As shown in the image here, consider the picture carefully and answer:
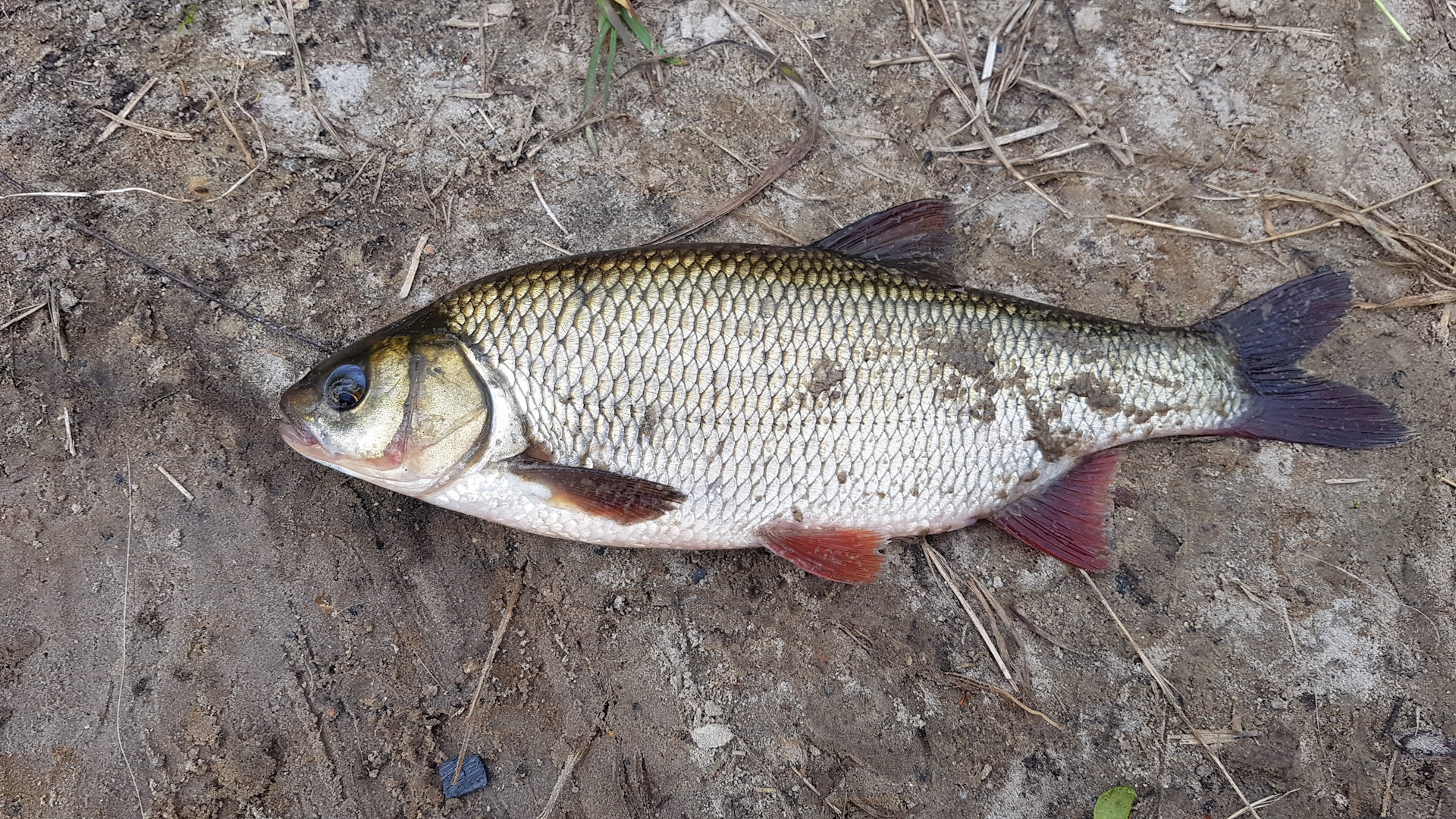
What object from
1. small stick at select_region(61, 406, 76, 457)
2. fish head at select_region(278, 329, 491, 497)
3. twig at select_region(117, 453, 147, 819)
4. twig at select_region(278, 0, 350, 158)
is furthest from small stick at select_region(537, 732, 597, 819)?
twig at select_region(278, 0, 350, 158)

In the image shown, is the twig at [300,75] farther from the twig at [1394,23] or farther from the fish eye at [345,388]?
the twig at [1394,23]

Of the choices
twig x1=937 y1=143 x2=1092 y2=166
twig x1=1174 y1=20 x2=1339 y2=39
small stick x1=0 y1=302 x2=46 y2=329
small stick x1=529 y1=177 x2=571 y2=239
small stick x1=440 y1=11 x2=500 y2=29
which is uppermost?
twig x1=1174 y1=20 x2=1339 y2=39

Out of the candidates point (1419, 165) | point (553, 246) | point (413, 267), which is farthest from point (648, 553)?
point (1419, 165)

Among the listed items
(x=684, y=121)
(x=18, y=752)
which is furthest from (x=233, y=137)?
(x=18, y=752)

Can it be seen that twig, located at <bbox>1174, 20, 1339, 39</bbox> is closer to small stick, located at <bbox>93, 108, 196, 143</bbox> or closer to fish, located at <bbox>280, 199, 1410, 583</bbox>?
fish, located at <bbox>280, 199, 1410, 583</bbox>

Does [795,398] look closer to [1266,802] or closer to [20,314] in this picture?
[1266,802]

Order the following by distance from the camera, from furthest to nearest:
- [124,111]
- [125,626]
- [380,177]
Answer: [380,177] → [124,111] → [125,626]

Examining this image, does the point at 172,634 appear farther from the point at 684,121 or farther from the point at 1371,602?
the point at 1371,602
